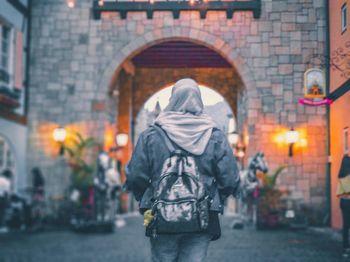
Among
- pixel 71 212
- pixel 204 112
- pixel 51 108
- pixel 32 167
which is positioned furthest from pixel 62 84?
pixel 204 112

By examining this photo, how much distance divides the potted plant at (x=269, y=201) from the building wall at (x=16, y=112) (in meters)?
6.12

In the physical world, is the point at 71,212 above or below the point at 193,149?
below

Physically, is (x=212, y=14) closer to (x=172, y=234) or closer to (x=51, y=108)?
(x=51, y=108)

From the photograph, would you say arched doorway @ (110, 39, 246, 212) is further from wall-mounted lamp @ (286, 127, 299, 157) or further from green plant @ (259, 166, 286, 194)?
green plant @ (259, 166, 286, 194)

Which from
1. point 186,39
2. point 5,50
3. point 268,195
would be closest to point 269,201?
point 268,195

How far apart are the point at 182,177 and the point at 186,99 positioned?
1.70ft

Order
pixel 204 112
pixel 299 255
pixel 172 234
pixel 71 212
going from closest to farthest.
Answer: pixel 172 234 → pixel 204 112 → pixel 299 255 → pixel 71 212

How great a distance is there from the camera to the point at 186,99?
3.94 metres

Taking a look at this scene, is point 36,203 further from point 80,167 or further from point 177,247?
point 177,247

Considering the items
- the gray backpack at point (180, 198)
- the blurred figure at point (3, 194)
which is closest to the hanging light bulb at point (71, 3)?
the blurred figure at point (3, 194)

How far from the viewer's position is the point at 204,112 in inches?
159

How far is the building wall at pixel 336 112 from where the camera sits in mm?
13819

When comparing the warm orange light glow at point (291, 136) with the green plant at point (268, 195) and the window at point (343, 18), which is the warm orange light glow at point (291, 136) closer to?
the green plant at point (268, 195)

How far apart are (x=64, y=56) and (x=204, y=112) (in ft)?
43.6
